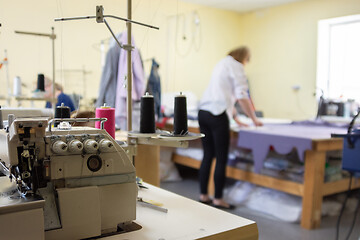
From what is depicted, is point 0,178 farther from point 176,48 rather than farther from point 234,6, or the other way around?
point 234,6

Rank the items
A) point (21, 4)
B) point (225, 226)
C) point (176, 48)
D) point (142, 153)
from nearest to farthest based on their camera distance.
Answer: point (225, 226)
point (21, 4)
point (142, 153)
point (176, 48)

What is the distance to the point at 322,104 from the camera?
3.59m

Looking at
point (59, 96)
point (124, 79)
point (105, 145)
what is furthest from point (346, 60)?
point (105, 145)

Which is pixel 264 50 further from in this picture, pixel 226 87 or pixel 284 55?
pixel 226 87

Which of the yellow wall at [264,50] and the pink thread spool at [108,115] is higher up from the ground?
the yellow wall at [264,50]

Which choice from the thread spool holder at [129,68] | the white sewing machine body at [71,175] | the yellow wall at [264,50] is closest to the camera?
the white sewing machine body at [71,175]

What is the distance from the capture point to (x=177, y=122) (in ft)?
4.25

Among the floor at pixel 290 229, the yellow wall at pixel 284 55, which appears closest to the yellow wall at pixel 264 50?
the yellow wall at pixel 284 55

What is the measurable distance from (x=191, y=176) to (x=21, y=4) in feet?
10.3

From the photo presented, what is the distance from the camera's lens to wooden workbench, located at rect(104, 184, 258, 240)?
93 centimetres

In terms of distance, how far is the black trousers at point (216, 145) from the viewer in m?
2.90

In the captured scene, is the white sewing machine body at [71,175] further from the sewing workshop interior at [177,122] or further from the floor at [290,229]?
the floor at [290,229]

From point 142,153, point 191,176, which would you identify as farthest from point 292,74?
point 142,153

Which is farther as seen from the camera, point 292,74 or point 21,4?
point 292,74
